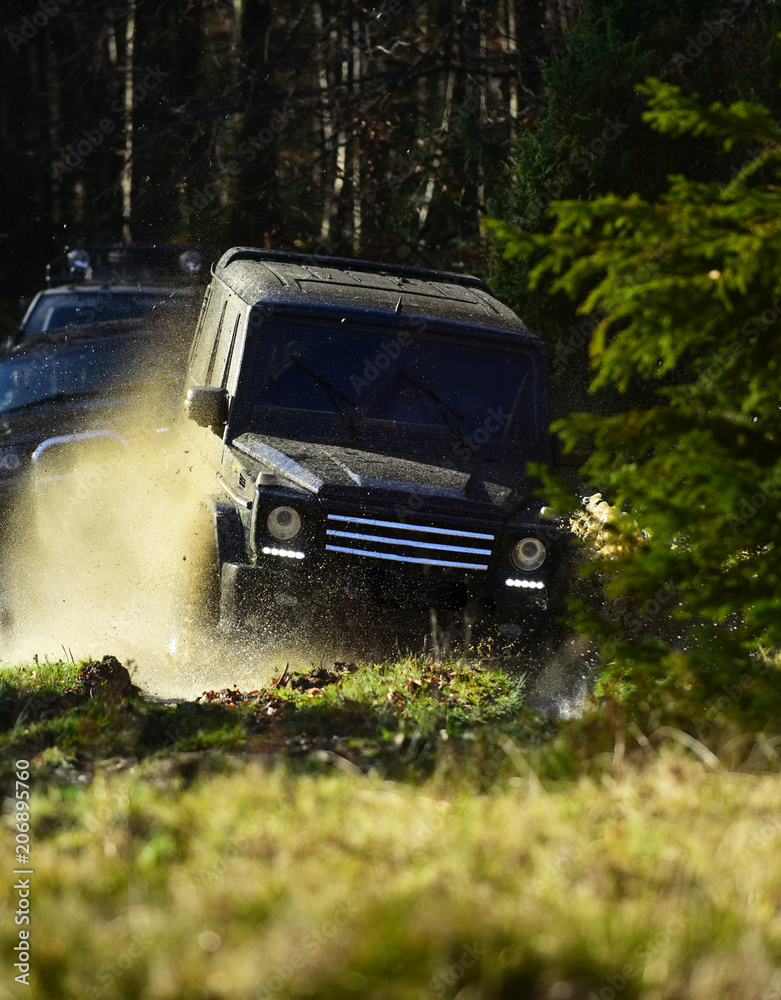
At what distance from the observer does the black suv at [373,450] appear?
240 inches

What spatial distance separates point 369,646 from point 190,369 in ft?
10.5

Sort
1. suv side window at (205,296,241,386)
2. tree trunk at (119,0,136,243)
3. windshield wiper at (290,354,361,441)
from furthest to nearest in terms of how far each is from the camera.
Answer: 1. tree trunk at (119,0,136,243)
2. suv side window at (205,296,241,386)
3. windshield wiper at (290,354,361,441)

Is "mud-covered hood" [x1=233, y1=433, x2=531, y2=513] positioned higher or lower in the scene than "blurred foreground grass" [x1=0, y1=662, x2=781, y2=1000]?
lower

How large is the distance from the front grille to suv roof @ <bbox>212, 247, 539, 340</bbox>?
1.55 meters

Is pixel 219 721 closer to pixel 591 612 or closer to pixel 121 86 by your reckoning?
pixel 591 612

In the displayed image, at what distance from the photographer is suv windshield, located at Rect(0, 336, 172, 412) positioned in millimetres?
9359

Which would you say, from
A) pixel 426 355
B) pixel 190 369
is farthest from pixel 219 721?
pixel 190 369

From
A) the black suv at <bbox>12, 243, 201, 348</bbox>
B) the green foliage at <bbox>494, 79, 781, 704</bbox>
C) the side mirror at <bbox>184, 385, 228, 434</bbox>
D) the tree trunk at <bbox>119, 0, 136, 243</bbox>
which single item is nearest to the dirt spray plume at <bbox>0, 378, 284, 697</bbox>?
the side mirror at <bbox>184, 385, 228, 434</bbox>

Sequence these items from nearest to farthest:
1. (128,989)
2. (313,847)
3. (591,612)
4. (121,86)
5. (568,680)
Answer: (128,989)
(313,847)
(591,612)
(568,680)
(121,86)

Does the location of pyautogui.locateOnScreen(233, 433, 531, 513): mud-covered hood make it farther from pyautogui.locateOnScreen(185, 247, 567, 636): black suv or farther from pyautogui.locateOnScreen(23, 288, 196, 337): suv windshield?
pyautogui.locateOnScreen(23, 288, 196, 337): suv windshield

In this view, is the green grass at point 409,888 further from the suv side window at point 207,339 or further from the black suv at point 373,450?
the suv side window at point 207,339

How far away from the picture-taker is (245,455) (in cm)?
666

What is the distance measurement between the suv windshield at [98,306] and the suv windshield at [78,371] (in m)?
1.35

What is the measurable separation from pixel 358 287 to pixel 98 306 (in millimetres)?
5091
